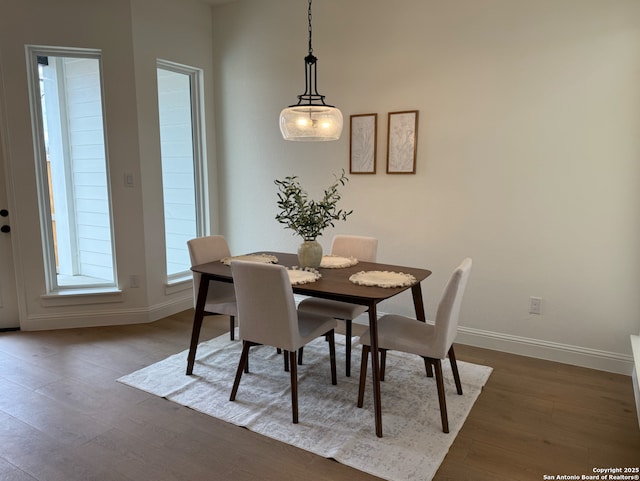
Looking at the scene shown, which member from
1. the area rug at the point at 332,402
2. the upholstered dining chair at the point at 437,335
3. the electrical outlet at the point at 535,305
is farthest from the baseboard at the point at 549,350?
the upholstered dining chair at the point at 437,335

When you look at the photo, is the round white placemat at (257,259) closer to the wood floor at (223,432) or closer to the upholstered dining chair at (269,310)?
the upholstered dining chair at (269,310)

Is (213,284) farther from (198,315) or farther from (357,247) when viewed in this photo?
(357,247)

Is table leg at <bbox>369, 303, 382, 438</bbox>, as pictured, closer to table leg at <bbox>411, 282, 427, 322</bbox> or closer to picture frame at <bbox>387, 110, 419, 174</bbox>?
table leg at <bbox>411, 282, 427, 322</bbox>

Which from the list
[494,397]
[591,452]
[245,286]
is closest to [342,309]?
[245,286]

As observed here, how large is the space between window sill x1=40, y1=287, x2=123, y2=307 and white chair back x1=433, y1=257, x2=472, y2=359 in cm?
295

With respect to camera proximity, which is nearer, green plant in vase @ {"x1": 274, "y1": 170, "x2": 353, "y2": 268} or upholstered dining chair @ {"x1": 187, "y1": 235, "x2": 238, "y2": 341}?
green plant in vase @ {"x1": 274, "y1": 170, "x2": 353, "y2": 268}

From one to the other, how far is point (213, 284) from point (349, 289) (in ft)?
4.34

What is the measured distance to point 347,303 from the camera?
116 inches

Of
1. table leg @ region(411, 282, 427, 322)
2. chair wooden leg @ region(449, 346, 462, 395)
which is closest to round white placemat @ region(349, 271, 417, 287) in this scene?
table leg @ region(411, 282, 427, 322)

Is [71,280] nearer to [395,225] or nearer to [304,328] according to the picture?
[304,328]

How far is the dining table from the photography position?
7.37 feet

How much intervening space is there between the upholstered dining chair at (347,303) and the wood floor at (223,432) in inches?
36.6

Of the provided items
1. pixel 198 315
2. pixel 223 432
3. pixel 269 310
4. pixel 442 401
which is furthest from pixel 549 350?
pixel 198 315

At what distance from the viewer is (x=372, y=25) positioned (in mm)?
3572
